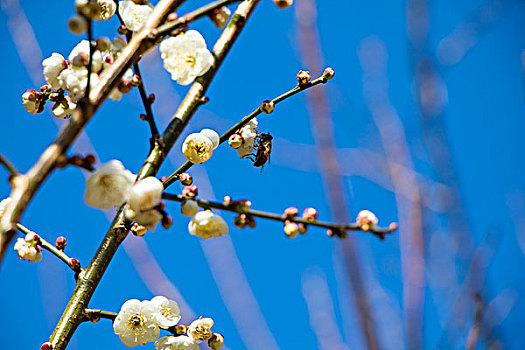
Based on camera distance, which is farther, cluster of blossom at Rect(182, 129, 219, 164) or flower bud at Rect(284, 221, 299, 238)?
cluster of blossom at Rect(182, 129, 219, 164)

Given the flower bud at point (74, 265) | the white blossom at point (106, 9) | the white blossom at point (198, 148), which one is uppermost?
the white blossom at point (106, 9)

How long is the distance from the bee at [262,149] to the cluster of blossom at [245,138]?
0.06 feet

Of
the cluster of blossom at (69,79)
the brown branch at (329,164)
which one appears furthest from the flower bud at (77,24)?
the brown branch at (329,164)

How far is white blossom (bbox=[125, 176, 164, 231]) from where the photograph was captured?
699 millimetres

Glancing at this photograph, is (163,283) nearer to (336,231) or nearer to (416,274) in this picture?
(416,274)

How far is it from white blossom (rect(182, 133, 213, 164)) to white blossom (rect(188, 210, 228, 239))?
0.14 metres

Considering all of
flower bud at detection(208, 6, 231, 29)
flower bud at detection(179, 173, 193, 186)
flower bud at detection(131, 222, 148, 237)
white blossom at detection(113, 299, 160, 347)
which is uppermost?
flower bud at detection(208, 6, 231, 29)

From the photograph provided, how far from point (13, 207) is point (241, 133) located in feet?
1.68

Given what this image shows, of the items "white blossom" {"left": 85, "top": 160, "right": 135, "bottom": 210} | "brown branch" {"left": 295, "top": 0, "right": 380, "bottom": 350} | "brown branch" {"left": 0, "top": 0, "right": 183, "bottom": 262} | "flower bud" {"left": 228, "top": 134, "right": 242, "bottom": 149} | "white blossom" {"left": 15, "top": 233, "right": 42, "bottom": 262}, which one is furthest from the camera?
"brown branch" {"left": 295, "top": 0, "right": 380, "bottom": 350}

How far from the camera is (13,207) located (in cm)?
58

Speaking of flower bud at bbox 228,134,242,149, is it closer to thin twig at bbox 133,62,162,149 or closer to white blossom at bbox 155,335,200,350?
thin twig at bbox 133,62,162,149

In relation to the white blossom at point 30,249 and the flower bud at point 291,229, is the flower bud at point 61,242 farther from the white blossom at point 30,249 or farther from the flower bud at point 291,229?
the flower bud at point 291,229

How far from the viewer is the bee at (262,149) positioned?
3.44 ft

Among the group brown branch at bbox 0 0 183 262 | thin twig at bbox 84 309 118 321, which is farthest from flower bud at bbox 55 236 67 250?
brown branch at bbox 0 0 183 262
